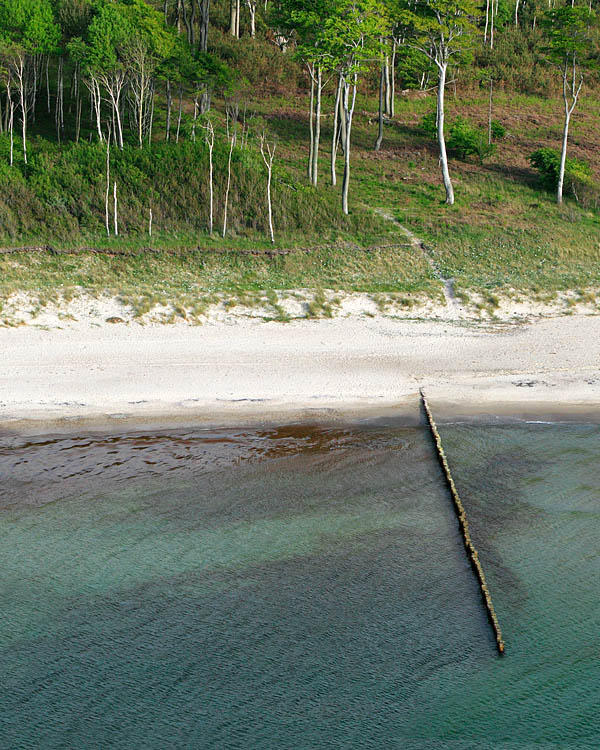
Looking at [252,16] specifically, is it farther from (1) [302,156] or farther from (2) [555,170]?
(2) [555,170]

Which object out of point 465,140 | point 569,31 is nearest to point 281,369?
point 569,31

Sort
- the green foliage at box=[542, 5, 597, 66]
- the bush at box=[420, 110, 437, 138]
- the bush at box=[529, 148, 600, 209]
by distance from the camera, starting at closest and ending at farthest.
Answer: the green foliage at box=[542, 5, 597, 66]
the bush at box=[529, 148, 600, 209]
the bush at box=[420, 110, 437, 138]

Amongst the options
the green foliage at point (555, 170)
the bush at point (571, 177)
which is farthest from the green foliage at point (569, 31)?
the bush at point (571, 177)

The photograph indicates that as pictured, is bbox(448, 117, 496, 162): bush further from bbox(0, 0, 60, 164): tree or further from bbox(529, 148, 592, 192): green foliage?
bbox(0, 0, 60, 164): tree

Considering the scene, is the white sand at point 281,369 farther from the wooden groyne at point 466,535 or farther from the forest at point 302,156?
the forest at point 302,156

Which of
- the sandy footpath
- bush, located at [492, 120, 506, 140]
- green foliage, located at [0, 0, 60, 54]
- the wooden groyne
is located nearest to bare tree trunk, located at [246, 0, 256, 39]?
green foliage, located at [0, 0, 60, 54]

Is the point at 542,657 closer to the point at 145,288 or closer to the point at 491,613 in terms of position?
the point at 491,613

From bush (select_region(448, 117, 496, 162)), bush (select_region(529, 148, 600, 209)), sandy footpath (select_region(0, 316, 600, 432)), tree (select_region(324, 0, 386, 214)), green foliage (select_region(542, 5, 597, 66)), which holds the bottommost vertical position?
sandy footpath (select_region(0, 316, 600, 432))

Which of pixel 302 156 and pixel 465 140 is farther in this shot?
pixel 465 140
